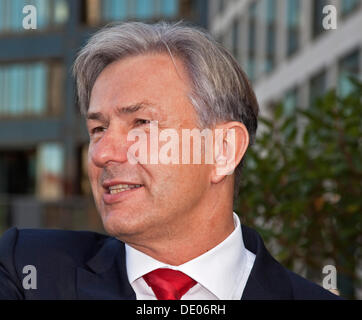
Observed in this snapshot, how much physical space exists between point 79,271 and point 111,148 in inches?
20.3

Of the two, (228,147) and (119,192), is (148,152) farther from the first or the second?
(228,147)

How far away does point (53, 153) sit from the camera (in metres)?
38.9

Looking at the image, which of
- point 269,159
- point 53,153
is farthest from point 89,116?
point 53,153

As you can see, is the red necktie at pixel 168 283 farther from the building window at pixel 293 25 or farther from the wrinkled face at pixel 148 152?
the building window at pixel 293 25

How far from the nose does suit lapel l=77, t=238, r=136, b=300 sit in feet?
1.38

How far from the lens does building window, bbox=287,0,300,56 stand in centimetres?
2892

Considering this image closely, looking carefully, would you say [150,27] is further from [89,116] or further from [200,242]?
[200,242]

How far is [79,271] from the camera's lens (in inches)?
116

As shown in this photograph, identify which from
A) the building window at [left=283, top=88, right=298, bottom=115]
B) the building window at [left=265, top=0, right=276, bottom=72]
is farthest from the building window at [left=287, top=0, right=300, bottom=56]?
the building window at [left=265, top=0, right=276, bottom=72]

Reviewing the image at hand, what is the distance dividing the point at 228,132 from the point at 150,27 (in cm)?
55

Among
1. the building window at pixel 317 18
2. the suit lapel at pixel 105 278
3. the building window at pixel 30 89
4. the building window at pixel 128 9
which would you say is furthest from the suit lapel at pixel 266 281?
the building window at pixel 30 89

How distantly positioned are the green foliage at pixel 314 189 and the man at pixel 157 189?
10.1 feet

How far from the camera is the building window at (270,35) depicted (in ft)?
105

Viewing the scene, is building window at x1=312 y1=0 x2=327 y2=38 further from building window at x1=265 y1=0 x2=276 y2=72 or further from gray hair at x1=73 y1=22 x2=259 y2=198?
gray hair at x1=73 y1=22 x2=259 y2=198
